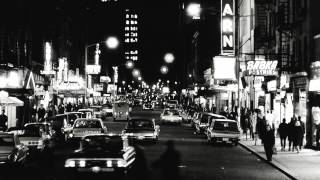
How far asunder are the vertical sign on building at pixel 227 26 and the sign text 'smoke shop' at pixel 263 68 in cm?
1362

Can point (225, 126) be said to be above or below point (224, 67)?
below

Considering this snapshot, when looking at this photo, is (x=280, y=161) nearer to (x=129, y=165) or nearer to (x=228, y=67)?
(x=129, y=165)

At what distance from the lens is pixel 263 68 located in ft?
121

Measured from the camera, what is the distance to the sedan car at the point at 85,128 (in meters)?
30.7

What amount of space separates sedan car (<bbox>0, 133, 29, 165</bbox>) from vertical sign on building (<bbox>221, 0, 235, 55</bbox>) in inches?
1258

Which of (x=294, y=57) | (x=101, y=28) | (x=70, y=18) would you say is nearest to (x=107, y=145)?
(x=294, y=57)

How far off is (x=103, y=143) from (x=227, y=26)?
35.1 metres

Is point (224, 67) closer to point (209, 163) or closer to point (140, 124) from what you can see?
point (140, 124)

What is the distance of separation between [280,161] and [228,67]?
2584 centimetres

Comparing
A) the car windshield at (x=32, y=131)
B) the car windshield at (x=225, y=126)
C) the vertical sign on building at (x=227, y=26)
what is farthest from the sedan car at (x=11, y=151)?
the vertical sign on building at (x=227, y=26)

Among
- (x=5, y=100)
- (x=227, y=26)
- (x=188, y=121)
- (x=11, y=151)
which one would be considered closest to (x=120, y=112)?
(x=188, y=121)

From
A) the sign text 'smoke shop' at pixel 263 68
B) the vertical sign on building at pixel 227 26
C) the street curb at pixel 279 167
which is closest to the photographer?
the street curb at pixel 279 167

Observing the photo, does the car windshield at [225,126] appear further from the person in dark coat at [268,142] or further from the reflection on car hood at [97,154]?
the reflection on car hood at [97,154]

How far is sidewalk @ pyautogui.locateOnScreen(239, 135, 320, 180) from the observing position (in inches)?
808
